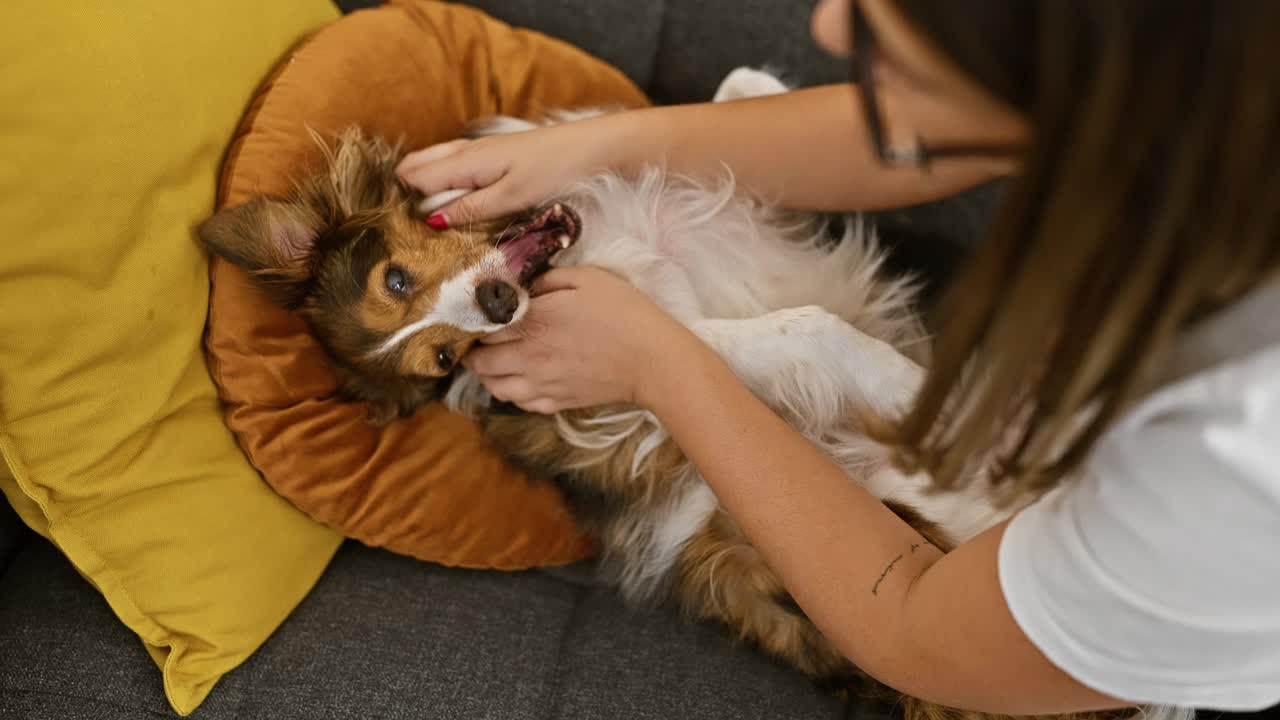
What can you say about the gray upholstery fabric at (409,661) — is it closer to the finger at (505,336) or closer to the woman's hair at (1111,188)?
the finger at (505,336)

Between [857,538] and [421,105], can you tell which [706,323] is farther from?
[421,105]

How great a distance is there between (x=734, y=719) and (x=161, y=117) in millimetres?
1562

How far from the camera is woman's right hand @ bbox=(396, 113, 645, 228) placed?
6.56ft

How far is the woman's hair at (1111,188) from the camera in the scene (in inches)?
28.6

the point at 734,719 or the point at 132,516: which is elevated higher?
the point at 132,516

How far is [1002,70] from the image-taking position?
0.81m

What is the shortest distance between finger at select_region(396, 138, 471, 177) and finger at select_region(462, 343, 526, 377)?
1.40 ft

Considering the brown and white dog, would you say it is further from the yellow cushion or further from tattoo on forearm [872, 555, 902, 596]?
tattoo on forearm [872, 555, 902, 596]

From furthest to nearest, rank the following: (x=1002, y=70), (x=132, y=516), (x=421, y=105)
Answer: (x=421, y=105) < (x=132, y=516) < (x=1002, y=70)

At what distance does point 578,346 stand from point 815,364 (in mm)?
491

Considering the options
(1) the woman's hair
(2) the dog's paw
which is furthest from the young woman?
(2) the dog's paw

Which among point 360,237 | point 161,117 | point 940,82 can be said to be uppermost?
point 940,82

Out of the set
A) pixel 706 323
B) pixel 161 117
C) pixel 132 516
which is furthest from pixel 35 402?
pixel 706 323

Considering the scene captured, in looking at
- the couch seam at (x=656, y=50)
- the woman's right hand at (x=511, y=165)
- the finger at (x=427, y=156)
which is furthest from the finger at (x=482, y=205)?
the couch seam at (x=656, y=50)
